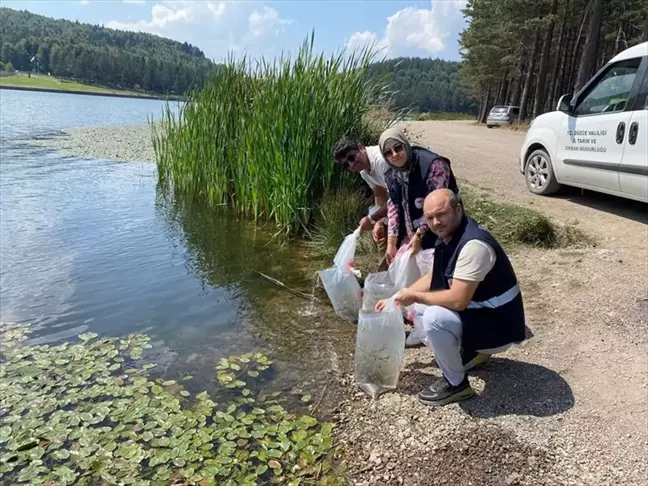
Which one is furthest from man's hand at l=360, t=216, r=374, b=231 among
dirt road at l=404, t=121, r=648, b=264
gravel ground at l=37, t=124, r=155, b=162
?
gravel ground at l=37, t=124, r=155, b=162

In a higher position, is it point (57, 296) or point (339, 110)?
point (339, 110)

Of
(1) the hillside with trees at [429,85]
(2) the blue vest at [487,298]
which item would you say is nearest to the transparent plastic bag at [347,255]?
(2) the blue vest at [487,298]

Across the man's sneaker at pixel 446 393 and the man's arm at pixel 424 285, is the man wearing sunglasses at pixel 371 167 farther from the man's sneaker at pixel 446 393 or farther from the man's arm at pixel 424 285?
the man's sneaker at pixel 446 393

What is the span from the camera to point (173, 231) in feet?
29.2

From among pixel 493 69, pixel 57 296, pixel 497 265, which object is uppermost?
pixel 493 69

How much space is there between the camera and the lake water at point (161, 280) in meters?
4.93

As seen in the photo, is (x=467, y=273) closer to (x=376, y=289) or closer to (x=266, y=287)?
(x=376, y=289)

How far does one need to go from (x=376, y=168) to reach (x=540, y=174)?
4.86m

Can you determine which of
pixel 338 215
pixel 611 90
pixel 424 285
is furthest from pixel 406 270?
pixel 611 90

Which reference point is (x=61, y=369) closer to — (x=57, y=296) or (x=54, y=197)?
(x=57, y=296)

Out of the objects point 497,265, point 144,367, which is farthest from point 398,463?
point 144,367

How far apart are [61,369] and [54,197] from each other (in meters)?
7.59

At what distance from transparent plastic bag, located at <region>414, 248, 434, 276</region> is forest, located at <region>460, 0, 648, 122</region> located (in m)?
19.5

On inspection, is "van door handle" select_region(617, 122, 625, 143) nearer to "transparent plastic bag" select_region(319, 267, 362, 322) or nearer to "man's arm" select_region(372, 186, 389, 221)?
"man's arm" select_region(372, 186, 389, 221)
